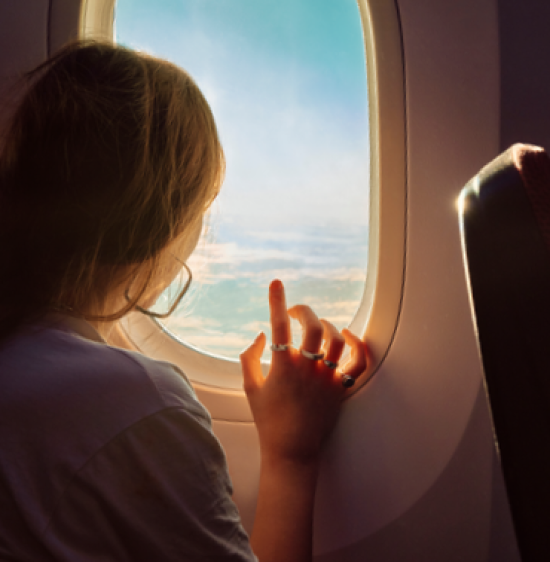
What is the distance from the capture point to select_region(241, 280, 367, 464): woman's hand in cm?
92

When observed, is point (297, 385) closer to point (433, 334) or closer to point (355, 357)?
point (355, 357)

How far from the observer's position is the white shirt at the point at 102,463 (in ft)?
1.48

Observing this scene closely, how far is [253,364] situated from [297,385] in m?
0.12

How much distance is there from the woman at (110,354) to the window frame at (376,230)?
174 millimetres

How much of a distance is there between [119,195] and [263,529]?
2.20 feet

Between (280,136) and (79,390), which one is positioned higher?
(280,136)

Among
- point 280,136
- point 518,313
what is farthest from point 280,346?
point 518,313

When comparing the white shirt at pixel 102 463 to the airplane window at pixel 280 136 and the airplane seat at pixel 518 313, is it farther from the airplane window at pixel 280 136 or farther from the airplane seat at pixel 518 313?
the airplane window at pixel 280 136

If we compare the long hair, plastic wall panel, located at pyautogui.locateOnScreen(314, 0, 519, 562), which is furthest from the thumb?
the long hair

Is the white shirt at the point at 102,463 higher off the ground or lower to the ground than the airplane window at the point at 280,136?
lower

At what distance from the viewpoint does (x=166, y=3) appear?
985 mm

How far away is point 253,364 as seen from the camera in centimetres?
99

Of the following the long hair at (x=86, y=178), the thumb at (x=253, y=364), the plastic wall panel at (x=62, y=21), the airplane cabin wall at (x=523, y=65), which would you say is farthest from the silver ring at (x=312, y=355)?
the plastic wall panel at (x=62, y=21)

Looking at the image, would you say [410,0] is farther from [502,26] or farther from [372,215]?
[372,215]
